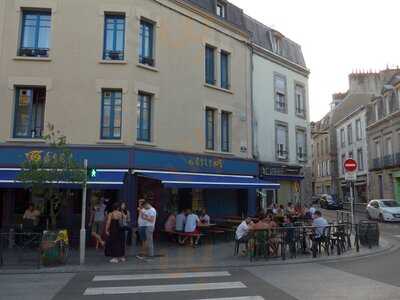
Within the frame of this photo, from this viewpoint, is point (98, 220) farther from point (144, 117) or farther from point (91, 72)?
point (91, 72)

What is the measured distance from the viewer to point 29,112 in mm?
14734

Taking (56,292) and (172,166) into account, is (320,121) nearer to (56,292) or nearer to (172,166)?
(172,166)

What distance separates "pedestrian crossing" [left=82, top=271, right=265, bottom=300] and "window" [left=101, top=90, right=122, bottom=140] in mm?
6268

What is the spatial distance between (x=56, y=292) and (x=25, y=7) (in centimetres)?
1064

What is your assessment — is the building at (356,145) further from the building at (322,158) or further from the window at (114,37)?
the window at (114,37)

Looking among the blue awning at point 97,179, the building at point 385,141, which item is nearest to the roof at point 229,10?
the blue awning at point 97,179

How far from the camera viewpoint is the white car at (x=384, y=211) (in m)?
24.8

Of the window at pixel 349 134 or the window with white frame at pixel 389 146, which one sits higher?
the window at pixel 349 134

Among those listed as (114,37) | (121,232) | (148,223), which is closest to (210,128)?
(114,37)

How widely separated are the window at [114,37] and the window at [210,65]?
4.46 meters

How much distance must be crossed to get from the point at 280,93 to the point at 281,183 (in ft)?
15.8

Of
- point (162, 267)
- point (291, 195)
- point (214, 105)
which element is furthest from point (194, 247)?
point (291, 195)

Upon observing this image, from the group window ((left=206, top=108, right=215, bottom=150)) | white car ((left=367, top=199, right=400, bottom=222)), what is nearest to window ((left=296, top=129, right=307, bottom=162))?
white car ((left=367, top=199, right=400, bottom=222))

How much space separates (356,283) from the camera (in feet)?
27.6
